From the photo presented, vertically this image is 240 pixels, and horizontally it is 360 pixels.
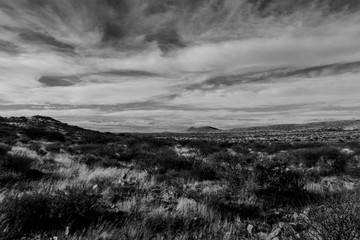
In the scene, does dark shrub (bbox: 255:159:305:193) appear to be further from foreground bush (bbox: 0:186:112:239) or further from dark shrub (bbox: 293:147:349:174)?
dark shrub (bbox: 293:147:349:174)

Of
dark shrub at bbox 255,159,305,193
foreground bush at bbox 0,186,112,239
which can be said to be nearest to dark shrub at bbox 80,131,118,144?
dark shrub at bbox 255,159,305,193

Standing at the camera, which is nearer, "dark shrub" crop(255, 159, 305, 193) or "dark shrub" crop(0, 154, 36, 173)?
"dark shrub" crop(255, 159, 305, 193)

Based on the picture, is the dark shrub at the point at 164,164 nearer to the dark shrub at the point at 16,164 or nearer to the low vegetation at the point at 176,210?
the low vegetation at the point at 176,210

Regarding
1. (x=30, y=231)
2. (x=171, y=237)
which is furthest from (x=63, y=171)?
(x=171, y=237)

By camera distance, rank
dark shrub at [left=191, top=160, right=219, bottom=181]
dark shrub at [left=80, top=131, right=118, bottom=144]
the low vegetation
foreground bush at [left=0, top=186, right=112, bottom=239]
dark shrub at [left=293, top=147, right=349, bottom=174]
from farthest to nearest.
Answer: dark shrub at [left=80, top=131, right=118, bottom=144], dark shrub at [left=293, top=147, right=349, bottom=174], dark shrub at [left=191, top=160, right=219, bottom=181], foreground bush at [left=0, top=186, right=112, bottom=239], the low vegetation

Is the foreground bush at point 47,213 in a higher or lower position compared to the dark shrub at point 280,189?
higher

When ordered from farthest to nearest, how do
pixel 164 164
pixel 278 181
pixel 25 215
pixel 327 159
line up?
pixel 327 159 → pixel 164 164 → pixel 278 181 → pixel 25 215

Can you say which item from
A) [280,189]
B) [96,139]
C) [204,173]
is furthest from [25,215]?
[96,139]

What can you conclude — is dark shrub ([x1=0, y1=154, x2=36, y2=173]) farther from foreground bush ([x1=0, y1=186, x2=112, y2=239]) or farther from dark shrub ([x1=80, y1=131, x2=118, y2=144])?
dark shrub ([x1=80, y1=131, x2=118, y2=144])

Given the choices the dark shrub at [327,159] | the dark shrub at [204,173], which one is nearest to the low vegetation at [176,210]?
the dark shrub at [204,173]

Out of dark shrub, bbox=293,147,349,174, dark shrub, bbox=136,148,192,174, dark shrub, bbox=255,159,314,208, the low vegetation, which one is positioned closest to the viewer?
the low vegetation

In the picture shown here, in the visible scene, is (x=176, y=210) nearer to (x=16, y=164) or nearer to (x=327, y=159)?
(x=16, y=164)

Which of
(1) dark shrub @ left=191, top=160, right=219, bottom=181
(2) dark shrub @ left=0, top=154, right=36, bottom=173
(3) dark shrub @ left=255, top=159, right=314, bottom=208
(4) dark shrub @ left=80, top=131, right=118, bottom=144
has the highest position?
(2) dark shrub @ left=0, top=154, right=36, bottom=173

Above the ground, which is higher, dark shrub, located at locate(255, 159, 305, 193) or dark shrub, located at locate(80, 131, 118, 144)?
dark shrub, located at locate(255, 159, 305, 193)
